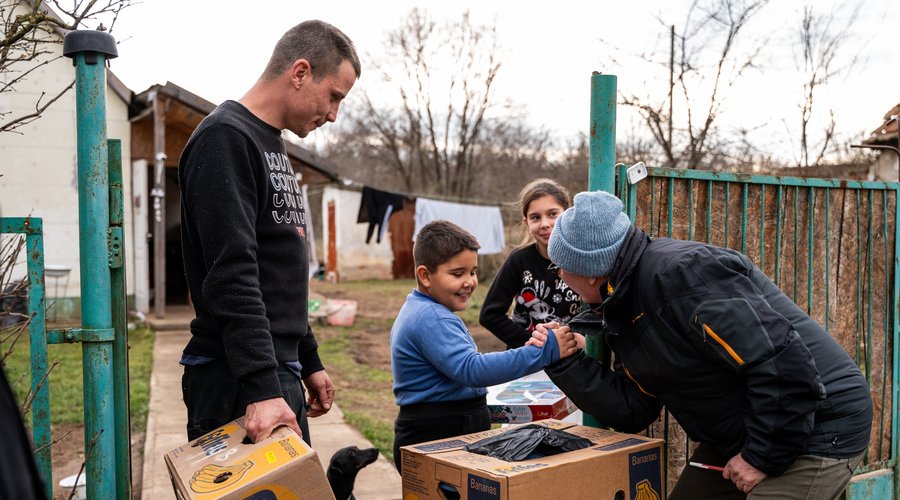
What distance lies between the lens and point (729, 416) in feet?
7.26

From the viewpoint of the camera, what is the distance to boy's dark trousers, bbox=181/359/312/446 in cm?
220

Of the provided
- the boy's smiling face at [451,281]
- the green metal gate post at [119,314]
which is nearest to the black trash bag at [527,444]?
the boy's smiling face at [451,281]

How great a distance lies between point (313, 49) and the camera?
7.45ft

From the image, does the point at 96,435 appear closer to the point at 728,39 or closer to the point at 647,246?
the point at 647,246

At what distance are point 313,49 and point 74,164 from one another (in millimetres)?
10200

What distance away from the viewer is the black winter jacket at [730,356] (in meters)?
2.02

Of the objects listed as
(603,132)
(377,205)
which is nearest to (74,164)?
(377,205)

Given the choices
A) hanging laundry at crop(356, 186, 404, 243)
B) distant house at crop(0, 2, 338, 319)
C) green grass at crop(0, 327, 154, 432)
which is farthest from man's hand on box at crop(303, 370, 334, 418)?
hanging laundry at crop(356, 186, 404, 243)

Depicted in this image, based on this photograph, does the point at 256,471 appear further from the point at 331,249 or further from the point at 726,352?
the point at 331,249

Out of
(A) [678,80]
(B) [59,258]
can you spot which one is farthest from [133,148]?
(A) [678,80]

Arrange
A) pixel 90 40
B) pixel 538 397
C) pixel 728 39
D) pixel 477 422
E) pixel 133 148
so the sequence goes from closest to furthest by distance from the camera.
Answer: pixel 90 40 < pixel 477 422 < pixel 538 397 < pixel 728 39 < pixel 133 148

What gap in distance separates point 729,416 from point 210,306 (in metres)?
1.54

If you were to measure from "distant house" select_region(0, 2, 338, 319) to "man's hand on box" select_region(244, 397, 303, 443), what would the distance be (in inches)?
356

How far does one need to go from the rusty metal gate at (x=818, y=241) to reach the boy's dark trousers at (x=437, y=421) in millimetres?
765
